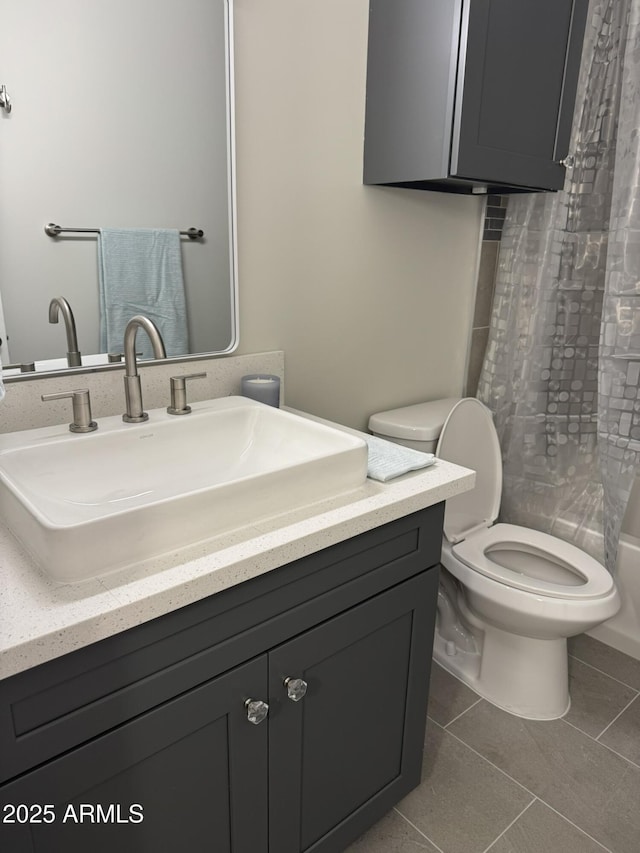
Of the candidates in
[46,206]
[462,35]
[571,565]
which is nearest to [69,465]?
[46,206]

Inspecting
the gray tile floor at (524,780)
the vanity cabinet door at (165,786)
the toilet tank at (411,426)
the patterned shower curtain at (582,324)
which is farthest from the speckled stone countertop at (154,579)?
the patterned shower curtain at (582,324)

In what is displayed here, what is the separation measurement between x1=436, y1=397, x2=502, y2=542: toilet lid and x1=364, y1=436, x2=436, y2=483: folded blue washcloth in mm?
514

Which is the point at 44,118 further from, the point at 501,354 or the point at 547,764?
the point at 547,764

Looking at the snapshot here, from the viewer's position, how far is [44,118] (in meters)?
1.11

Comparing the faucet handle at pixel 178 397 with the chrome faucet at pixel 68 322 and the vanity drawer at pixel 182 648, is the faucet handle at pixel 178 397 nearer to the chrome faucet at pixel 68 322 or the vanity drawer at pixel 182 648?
the chrome faucet at pixel 68 322

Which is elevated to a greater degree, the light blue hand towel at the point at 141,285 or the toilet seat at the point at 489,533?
the light blue hand towel at the point at 141,285

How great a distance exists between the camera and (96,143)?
1.17 m

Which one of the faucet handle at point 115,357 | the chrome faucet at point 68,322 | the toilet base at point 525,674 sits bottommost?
the toilet base at point 525,674

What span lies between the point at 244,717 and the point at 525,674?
110cm

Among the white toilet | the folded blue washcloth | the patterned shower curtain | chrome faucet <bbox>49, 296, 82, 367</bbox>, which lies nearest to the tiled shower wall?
the patterned shower curtain

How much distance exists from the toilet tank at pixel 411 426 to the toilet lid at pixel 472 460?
0.03 meters

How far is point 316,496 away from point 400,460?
233 mm

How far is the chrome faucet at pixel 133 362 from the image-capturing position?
1197 millimetres

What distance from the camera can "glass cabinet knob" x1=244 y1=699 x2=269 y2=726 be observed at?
0.98 metres
